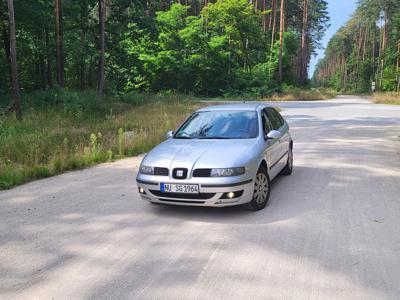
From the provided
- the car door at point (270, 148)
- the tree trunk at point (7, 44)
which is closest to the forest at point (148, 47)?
the tree trunk at point (7, 44)

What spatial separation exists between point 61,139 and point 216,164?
290 inches

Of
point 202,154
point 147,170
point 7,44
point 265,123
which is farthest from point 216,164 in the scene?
point 7,44

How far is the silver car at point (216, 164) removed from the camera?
17.0 feet

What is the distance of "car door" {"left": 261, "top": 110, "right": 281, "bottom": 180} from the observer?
20.4 ft

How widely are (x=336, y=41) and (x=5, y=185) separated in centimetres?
11535

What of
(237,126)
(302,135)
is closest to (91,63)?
(302,135)

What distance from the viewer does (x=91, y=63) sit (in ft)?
105

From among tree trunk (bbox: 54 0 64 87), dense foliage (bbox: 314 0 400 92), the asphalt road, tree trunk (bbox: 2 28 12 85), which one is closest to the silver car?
the asphalt road

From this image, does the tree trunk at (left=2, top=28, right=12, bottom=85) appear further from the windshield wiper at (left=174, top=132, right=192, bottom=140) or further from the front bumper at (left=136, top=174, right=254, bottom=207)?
the front bumper at (left=136, top=174, right=254, bottom=207)

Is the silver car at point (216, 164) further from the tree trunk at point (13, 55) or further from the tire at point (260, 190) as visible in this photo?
the tree trunk at point (13, 55)

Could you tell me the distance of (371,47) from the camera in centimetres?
8669

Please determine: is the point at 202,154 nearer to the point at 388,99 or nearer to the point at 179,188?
the point at 179,188

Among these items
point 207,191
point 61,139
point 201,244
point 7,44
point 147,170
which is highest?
point 7,44

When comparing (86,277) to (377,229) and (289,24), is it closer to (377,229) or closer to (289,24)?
(377,229)
